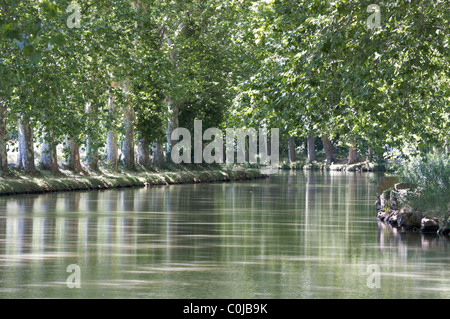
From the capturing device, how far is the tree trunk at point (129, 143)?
1981 inches

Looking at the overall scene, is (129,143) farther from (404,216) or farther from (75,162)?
(404,216)

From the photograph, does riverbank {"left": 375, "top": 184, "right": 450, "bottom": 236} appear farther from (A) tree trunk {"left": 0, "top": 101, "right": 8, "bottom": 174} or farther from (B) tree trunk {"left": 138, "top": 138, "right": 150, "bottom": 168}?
(B) tree trunk {"left": 138, "top": 138, "right": 150, "bottom": 168}

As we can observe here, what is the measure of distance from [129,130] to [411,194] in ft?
94.5

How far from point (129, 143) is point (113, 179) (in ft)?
20.9

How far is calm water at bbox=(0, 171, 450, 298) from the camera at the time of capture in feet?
43.1

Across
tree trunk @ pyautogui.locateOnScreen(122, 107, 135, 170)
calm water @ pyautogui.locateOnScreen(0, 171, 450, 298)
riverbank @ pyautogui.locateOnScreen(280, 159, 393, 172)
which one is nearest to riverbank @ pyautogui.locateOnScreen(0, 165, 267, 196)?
tree trunk @ pyautogui.locateOnScreen(122, 107, 135, 170)

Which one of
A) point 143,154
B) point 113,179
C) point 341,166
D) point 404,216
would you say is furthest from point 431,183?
point 341,166

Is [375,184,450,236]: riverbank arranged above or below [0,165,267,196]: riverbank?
below

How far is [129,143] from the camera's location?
5103 centimetres

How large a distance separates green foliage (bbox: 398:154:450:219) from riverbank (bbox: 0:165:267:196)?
1682cm

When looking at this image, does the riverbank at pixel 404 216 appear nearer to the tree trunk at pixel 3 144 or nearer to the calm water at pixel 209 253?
the calm water at pixel 209 253

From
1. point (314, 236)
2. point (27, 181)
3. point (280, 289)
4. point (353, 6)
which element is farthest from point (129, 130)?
point (280, 289)

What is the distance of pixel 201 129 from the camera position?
194ft

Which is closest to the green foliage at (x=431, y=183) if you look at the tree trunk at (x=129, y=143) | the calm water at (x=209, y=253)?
the calm water at (x=209, y=253)
